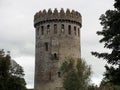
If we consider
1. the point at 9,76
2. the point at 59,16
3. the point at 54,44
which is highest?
the point at 59,16

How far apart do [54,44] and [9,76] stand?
26.0 m

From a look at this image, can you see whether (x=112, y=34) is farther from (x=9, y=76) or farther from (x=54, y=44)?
(x=54, y=44)

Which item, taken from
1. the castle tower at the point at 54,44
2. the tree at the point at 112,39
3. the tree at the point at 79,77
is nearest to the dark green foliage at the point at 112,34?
the tree at the point at 112,39

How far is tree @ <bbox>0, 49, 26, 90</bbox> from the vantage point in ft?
151

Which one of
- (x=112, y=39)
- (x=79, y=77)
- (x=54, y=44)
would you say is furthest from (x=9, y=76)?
(x=54, y=44)

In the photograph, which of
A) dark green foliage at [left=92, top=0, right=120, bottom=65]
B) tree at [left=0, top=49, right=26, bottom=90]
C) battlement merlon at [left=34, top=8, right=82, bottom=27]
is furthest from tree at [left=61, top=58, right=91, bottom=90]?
dark green foliage at [left=92, top=0, right=120, bottom=65]

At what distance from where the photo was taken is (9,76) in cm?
4722

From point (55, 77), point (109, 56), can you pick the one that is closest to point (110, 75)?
point (109, 56)

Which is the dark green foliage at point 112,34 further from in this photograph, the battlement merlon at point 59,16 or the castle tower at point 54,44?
the battlement merlon at point 59,16

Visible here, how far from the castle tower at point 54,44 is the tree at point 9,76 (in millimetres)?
23359

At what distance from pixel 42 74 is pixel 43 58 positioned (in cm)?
252

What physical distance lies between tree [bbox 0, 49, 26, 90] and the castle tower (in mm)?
23359

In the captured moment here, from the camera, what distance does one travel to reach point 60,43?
238ft

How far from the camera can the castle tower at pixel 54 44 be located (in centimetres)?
7181
